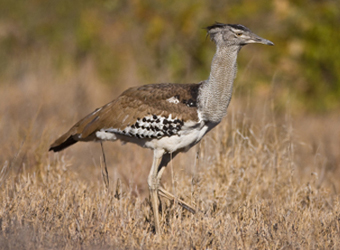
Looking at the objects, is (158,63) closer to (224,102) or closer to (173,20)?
(173,20)

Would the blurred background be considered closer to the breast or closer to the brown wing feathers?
the brown wing feathers

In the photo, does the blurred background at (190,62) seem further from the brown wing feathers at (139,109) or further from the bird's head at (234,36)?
the bird's head at (234,36)

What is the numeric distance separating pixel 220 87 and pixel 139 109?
0.70 metres

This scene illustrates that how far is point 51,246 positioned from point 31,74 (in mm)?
6301

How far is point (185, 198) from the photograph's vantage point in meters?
4.50

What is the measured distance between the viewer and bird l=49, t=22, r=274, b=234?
12.6 feet

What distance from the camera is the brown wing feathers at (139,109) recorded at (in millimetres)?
3938

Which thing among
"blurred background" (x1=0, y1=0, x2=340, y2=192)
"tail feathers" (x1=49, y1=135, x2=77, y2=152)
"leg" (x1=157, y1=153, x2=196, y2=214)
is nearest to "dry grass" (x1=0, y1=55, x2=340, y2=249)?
"leg" (x1=157, y1=153, x2=196, y2=214)

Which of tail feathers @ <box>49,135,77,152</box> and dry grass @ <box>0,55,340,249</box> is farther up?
tail feathers @ <box>49,135,77,152</box>

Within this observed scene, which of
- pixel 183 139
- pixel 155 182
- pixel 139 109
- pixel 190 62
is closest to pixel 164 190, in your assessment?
pixel 155 182

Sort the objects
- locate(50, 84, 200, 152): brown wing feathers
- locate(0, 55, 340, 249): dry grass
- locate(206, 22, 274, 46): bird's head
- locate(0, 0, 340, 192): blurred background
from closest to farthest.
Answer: locate(0, 55, 340, 249): dry grass
locate(206, 22, 274, 46): bird's head
locate(50, 84, 200, 152): brown wing feathers
locate(0, 0, 340, 192): blurred background

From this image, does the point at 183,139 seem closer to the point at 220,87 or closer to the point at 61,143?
the point at 220,87

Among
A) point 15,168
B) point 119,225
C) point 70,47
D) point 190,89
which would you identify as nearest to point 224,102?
point 190,89

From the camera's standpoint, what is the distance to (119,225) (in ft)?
11.6
